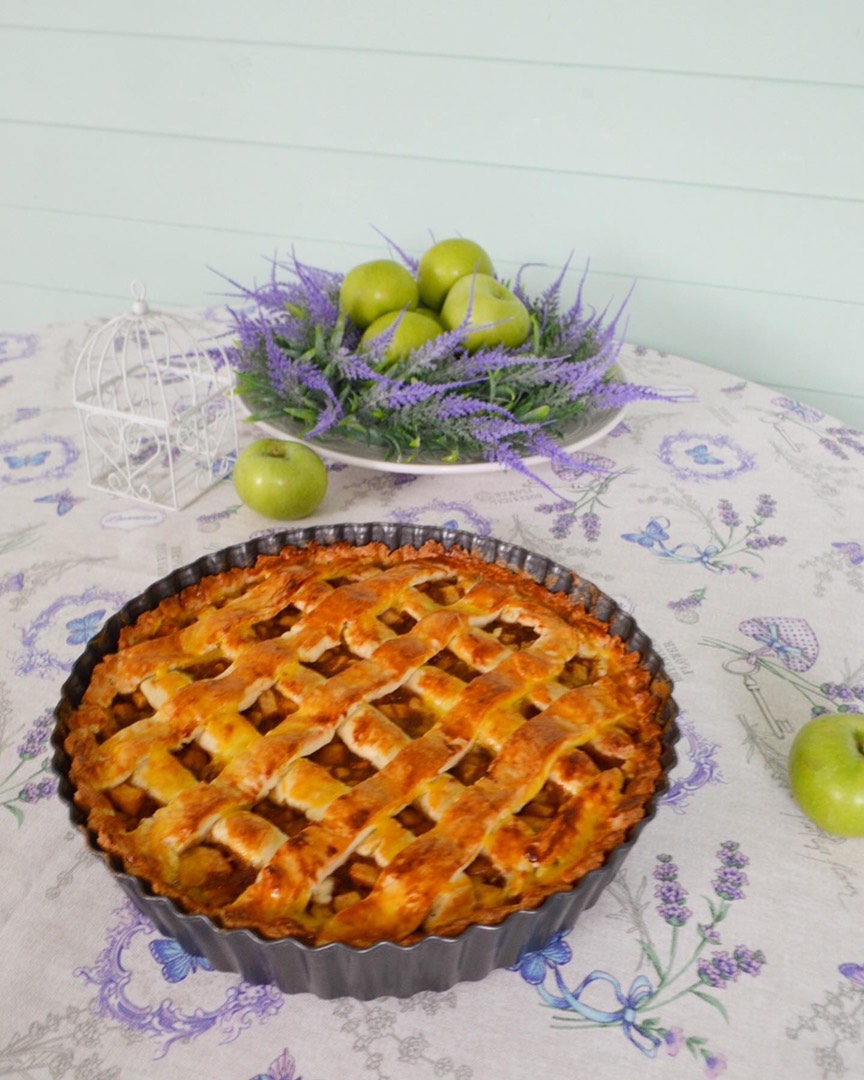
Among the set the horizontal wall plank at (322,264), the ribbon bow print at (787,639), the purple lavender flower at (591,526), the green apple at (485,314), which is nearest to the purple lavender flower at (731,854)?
the ribbon bow print at (787,639)

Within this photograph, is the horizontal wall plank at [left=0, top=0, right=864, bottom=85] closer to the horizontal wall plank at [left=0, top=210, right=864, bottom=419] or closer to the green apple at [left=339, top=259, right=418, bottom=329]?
the horizontal wall plank at [left=0, top=210, right=864, bottom=419]

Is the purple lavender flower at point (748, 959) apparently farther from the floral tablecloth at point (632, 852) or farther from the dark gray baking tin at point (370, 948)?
the dark gray baking tin at point (370, 948)

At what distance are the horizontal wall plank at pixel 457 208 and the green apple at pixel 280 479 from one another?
40.3 inches

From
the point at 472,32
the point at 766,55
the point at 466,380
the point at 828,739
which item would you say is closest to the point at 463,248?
the point at 466,380

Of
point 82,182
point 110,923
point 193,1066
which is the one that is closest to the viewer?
point 193,1066

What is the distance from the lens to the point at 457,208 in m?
2.12

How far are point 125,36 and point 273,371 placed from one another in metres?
1.23

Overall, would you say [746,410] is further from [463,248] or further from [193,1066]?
[193,1066]

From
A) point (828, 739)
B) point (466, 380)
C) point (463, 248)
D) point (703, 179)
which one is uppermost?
point (703, 179)

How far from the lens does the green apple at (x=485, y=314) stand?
149 centimetres

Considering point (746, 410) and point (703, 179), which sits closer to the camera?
point (746, 410)

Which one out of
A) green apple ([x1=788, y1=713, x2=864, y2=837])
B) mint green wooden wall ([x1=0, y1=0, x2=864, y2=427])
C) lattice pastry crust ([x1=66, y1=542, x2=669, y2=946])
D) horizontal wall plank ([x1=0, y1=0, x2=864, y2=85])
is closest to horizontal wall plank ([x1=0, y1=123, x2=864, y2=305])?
mint green wooden wall ([x1=0, y1=0, x2=864, y2=427])

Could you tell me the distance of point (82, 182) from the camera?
241 centimetres

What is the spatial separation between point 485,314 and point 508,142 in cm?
73
